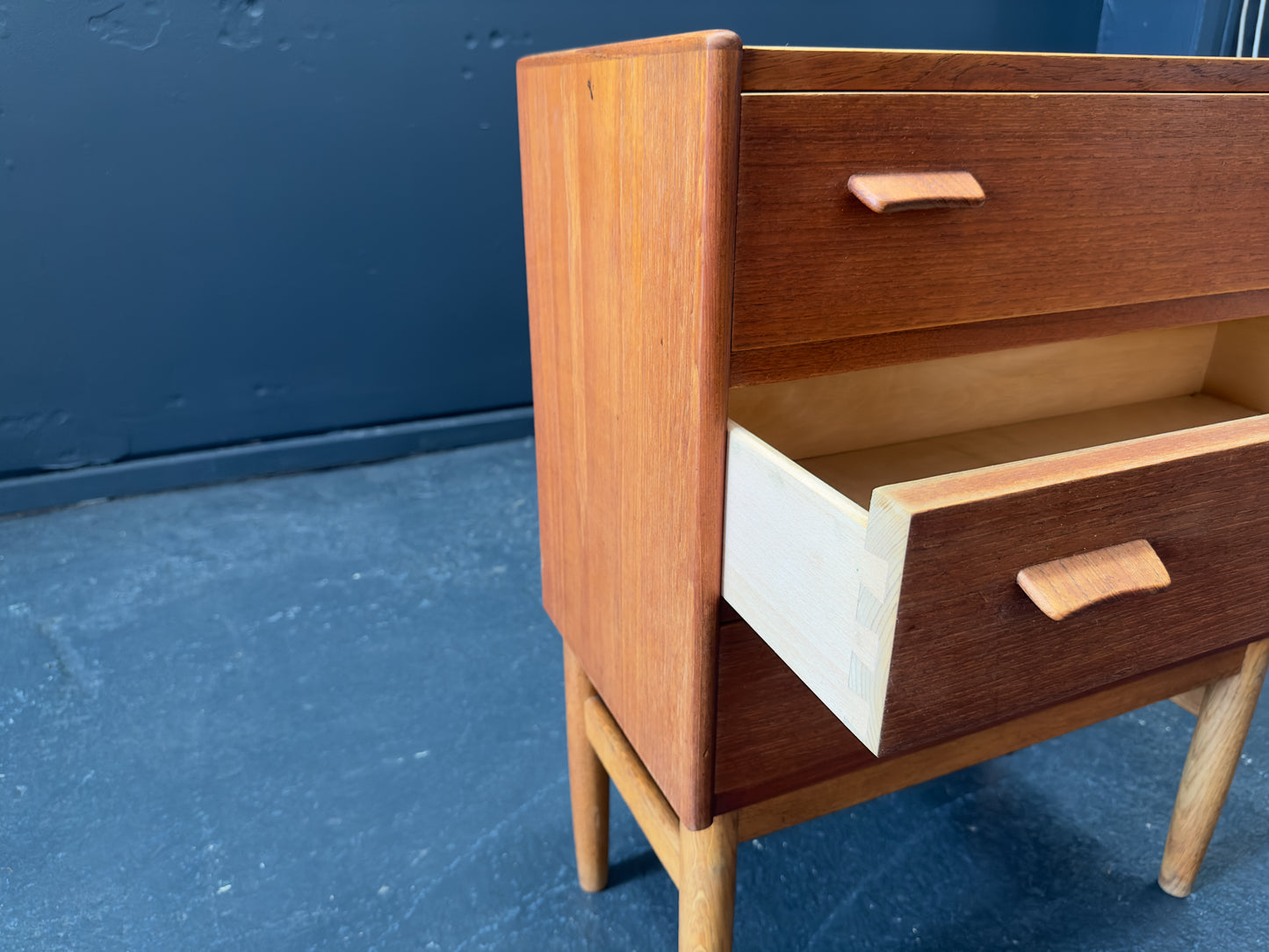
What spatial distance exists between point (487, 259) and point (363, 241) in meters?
0.26

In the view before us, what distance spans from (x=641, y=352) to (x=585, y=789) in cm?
48

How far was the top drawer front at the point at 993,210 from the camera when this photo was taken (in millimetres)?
463

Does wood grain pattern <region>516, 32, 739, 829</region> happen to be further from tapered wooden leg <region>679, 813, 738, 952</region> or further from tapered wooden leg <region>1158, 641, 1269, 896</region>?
tapered wooden leg <region>1158, 641, 1269, 896</region>

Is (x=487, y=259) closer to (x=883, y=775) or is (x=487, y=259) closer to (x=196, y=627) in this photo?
(x=196, y=627)

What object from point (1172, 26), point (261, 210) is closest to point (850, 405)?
point (261, 210)

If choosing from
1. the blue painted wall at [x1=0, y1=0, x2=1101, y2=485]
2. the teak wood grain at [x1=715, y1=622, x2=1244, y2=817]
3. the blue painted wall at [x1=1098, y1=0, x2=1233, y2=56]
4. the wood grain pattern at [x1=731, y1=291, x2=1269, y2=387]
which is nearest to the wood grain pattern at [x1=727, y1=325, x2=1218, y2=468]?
the wood grain pattern at [x1=731, y1=291, x2=1269, y2=387]

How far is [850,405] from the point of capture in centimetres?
75

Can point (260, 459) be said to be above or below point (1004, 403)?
below

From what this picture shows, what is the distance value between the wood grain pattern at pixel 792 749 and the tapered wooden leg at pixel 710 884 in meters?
0.02

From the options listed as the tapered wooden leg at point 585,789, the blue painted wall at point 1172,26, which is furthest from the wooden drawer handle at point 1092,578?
the blue painted wall at point 1172,26

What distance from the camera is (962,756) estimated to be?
720mm

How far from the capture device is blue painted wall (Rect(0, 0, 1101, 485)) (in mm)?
1580

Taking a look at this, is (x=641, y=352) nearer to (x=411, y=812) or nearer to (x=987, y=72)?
(x=987, y=72)

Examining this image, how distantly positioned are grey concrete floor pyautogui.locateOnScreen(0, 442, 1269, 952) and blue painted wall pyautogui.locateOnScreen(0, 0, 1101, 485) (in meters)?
0.47
